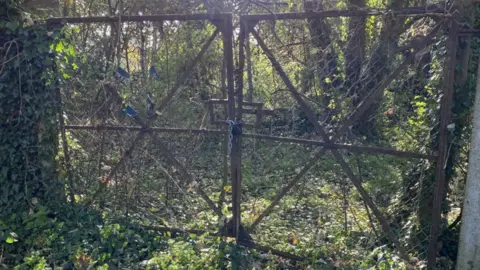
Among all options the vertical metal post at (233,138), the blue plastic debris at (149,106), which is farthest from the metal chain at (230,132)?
the blue plastic debris at (149,106)

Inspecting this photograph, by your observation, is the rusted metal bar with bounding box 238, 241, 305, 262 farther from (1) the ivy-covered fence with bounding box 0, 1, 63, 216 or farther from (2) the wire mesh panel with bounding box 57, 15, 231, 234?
(1) the ivy-covered fence with bounding box 0, 1, 63, 216

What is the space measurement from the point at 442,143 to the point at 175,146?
9.67 feet

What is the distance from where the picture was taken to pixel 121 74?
4.93 m

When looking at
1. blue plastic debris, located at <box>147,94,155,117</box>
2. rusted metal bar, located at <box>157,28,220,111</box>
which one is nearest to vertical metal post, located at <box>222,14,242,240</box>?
rusted metal bar, located at <box>157,28,220,111</box>

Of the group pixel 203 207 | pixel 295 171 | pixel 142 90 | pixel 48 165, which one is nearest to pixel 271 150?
pixel 295 171

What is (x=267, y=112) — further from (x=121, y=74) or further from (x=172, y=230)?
(x=121, y=74)

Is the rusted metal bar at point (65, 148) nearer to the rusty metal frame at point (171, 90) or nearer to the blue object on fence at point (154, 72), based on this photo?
the rusty metal frame at point (171, 90)

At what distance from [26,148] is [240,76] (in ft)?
8.31

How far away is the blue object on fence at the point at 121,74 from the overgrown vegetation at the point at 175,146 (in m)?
0.01

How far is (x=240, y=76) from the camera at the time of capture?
13.9ft

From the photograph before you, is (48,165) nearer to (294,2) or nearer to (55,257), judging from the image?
(55,257)

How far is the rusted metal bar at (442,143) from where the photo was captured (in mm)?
3557

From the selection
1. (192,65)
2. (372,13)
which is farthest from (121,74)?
(372,13)

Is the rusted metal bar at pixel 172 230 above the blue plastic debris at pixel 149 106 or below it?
below
